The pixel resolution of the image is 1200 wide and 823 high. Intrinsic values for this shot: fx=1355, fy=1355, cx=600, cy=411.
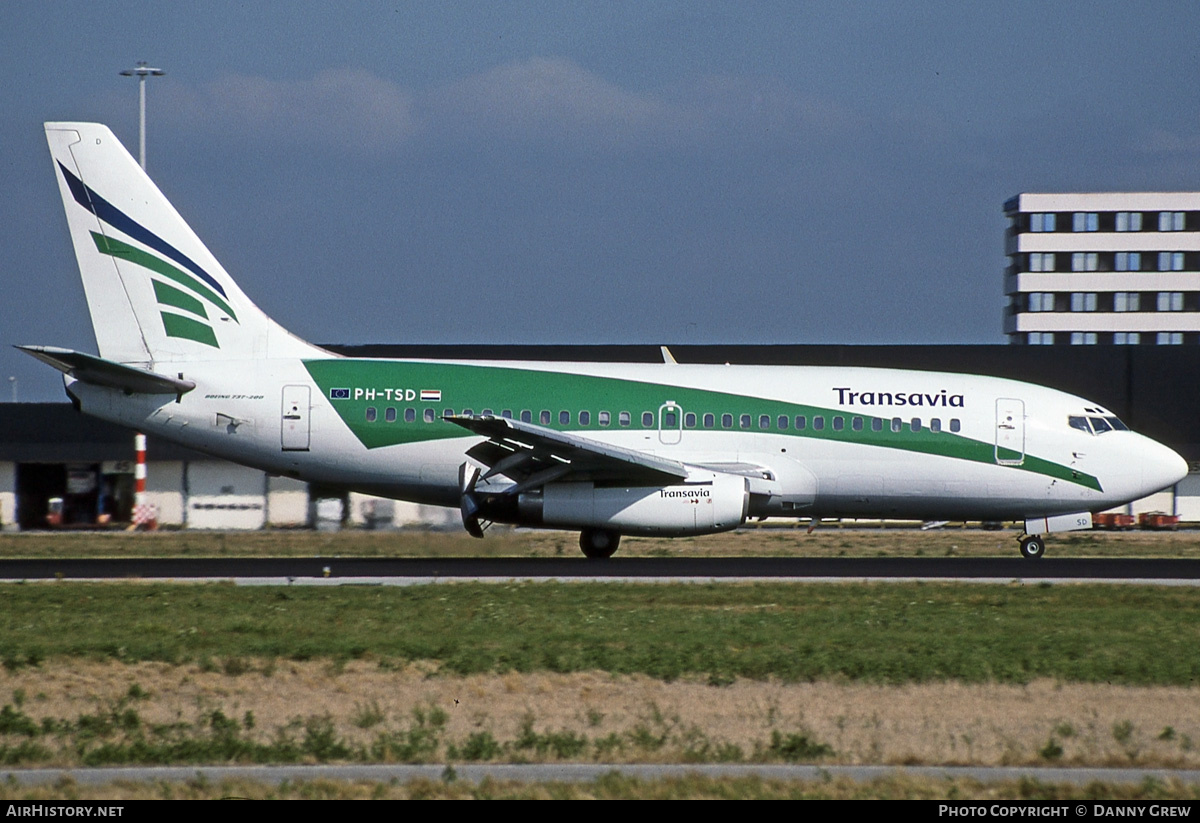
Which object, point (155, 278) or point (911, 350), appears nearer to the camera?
point (155, 278)

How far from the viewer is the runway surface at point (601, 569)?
22953mm

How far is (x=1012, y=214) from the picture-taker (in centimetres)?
10725

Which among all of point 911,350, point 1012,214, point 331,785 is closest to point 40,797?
point 331,785

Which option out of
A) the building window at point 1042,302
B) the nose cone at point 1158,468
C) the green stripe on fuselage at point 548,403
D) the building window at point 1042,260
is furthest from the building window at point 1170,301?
the green stripe on fuselage at point 548,403

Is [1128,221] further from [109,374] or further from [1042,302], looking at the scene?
[109,374]

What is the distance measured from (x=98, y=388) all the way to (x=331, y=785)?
1962cm

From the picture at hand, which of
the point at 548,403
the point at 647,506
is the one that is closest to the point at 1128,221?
the point at 548,403

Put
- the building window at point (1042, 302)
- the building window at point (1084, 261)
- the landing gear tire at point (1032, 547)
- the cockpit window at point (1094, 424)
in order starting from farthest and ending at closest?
1. the building window at point (1042, 302)
2. the building window at point (1084, 261)
3. the cockpit window at point (1094, 424)
4. the landing gear tire at point (1032, 547)

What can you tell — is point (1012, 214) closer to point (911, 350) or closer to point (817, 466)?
point (911, 350)

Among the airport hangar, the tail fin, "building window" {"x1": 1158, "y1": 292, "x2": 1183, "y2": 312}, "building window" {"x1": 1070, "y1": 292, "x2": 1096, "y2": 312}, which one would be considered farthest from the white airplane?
"building window" {"x1": 1158, "y1": 292, "x2": 1183, "y2": 312}

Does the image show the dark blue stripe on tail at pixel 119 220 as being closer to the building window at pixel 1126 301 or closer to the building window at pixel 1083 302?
Result: the building window at pixel 1083 302

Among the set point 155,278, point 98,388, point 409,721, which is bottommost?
point 409,721

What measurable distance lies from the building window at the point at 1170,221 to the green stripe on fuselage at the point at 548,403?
84.1m
